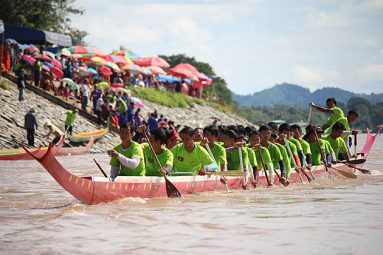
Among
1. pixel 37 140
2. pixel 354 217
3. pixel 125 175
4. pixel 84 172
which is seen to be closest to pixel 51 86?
pixel 37 140

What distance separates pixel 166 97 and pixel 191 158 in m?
28.3

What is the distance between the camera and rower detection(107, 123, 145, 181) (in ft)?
29.7

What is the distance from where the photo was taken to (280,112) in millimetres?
171000

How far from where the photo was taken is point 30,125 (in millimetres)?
21406

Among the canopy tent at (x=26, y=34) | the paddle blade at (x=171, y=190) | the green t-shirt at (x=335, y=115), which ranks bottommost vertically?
the paddle blade at (x=171, y=190)

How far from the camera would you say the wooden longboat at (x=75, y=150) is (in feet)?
70.7

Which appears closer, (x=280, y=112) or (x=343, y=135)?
(x=343, y=135)

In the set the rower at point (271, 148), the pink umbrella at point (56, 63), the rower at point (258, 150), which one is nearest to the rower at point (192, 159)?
the rower at point (258, 150)

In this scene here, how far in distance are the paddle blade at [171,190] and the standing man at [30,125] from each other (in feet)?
40.6

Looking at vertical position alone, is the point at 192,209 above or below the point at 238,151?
below

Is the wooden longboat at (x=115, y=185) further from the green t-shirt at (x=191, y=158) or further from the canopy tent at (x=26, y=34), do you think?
the canopy tent at (x=26, y=34)

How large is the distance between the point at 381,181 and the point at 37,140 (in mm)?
12553

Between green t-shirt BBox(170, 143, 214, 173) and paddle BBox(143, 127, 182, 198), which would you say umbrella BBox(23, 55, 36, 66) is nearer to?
green t-shirt BBox(170, 143, 214, 173)

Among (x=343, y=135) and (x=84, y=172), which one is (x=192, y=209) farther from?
(x=84, y=172)
